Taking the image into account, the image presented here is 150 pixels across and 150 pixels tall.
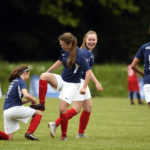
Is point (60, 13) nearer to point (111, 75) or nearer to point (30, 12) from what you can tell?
point (30, 12)

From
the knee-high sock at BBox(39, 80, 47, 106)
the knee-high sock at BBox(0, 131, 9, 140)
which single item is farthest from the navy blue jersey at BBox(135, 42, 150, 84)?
the knee-high sock at BBox(0, 131, 9, 140)

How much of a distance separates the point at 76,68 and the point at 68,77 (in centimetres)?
22

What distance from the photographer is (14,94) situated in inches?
344

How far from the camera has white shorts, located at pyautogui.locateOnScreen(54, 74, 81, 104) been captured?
888cm

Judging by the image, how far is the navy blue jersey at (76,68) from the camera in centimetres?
873

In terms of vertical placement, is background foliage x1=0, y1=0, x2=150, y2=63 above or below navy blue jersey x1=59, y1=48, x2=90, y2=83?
below

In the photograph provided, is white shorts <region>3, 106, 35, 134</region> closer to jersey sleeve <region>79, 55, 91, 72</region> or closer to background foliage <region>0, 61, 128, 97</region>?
jersey sleeve <region>79, 55, 91, 72</region>

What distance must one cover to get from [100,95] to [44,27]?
50.4ft

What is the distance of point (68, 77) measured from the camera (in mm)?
8992

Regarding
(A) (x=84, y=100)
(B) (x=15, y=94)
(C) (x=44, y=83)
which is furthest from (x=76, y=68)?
(B) (x=15, y=94)

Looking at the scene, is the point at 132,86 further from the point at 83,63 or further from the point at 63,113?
the point at 83,63

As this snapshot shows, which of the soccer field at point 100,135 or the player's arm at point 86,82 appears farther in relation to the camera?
the player's arm at point 86,82

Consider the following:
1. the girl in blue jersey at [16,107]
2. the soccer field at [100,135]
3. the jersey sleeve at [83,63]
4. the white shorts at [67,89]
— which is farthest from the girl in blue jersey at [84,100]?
the girl in blue jersey at [16,107]

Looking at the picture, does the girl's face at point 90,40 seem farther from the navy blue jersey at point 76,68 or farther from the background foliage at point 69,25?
the background foliage at point 69,25
